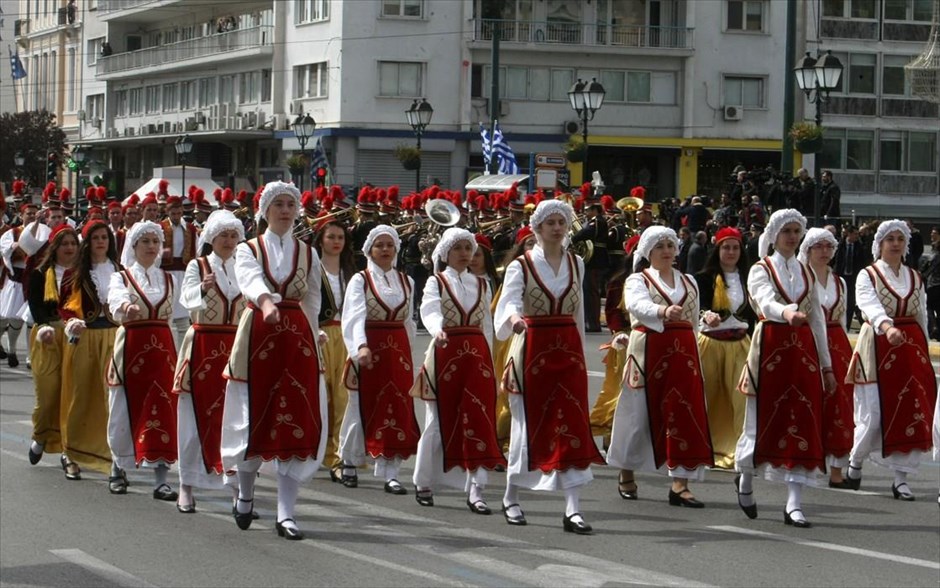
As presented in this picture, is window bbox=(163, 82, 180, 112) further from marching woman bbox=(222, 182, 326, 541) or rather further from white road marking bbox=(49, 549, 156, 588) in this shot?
white road marking bbox=(49, 549, 156, 588)

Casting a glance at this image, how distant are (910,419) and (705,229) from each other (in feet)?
40.4

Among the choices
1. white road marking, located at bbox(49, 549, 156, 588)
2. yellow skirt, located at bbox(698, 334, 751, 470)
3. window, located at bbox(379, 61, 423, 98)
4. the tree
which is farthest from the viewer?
the tree

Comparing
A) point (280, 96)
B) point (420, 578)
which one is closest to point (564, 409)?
point (420, 578)

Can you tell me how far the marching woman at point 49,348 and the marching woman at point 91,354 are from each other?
400 millimetres

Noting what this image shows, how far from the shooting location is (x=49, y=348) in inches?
488

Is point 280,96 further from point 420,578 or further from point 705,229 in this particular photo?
point 420,578

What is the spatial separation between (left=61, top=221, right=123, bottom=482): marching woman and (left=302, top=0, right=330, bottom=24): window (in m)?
42.6

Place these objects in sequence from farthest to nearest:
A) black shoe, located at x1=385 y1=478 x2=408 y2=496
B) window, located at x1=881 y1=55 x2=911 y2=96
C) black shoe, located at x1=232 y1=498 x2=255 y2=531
Result: 1. window, located at x1=881 y1=55 x2=911 y2=96
2. black shoe, located at x1=385 y1=478 x2=408 y2=496
3. black shoe, located at x1=232 y1=498 x2=255 y2=531

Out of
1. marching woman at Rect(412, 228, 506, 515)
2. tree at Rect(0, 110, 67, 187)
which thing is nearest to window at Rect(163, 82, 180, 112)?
tree at Rect(0, 110, 67, 187)

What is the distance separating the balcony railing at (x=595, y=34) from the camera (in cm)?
5372

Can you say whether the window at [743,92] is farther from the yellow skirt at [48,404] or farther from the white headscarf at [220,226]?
the white headscarf at [220,226]

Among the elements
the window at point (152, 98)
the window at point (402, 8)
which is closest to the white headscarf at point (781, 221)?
the window at point (402, 8)

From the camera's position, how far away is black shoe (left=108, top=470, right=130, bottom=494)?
440 inches

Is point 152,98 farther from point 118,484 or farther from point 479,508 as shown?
point 479,508
